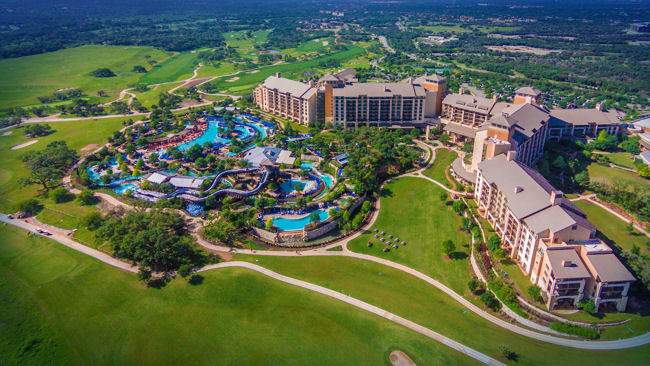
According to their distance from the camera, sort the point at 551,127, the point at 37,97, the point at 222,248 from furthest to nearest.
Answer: the point at 37,97
the point at 551,127
the point at 222,248

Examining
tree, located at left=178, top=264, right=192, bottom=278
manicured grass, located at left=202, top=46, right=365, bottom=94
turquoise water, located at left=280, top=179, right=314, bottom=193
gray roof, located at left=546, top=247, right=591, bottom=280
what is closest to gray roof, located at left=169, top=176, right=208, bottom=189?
turquoise water, located at left=280, top=179, right=314, bottom=193

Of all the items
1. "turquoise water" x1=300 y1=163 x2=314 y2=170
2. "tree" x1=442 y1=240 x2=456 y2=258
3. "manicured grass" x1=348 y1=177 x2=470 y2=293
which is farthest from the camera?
"turquoise water" x1=300 y1=163 x2=314 y2=170

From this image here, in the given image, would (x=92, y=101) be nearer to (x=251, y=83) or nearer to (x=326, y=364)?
(x=251, y=83)

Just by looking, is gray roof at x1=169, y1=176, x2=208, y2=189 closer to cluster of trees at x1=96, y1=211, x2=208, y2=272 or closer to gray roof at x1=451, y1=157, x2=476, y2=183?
cluster of trees at x1=96, y1=211, x2=208, y2=272

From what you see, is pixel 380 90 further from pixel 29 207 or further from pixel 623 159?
pixel 29 207

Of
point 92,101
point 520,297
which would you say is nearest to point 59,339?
point 520,297

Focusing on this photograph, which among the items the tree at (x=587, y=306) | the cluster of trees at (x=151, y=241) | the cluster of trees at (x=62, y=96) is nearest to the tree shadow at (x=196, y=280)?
the cluster of trees at (x=151, y=241)

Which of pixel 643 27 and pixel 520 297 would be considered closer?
pixel 520 297

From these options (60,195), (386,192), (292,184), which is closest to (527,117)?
(386,192)
